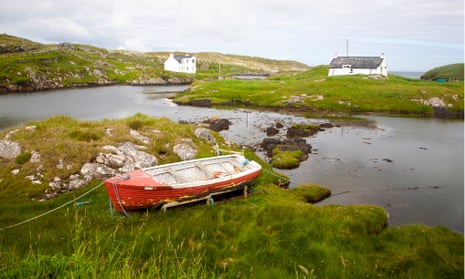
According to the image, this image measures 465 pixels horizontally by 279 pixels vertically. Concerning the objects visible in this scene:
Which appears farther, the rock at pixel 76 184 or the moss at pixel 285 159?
the moss at pixel 285 159

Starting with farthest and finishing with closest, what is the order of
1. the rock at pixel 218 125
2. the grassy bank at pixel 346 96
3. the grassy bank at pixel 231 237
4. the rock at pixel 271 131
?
the grassy bank at pixel 346 96
the rock at pixel 218 125
the rock at pixel 271 131
the grassy bank at pixel 231 237

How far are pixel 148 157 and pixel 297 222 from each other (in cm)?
1364

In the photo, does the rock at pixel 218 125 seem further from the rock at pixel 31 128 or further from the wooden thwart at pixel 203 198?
the wooden thwart at pixel 203 198

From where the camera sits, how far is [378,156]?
1540 inches

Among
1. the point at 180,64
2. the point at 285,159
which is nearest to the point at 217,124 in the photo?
the point at 285,159

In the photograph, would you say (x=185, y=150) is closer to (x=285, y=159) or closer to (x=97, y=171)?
(x=97, y=171)

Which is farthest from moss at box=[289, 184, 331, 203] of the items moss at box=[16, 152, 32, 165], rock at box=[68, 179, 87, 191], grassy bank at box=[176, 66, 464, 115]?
grassy bank at box=[176, 66, 464, 115]

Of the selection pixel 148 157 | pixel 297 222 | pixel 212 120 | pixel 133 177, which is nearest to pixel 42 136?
pixel 148 157

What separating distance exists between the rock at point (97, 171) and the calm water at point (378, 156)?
1627cm

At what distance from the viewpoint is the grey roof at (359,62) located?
383 ft

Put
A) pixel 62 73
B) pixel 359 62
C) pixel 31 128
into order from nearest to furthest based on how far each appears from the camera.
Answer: pixel 31 128, pixel 359 62, pixel 62 73

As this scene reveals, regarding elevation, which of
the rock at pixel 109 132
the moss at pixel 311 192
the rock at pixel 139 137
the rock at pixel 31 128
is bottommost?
the moss at pixel 311 192

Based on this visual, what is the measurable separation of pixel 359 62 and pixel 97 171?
11782 cm

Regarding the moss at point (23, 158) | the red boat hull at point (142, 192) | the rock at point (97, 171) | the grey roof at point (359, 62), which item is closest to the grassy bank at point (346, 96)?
the grey roof at point (359, 62)
